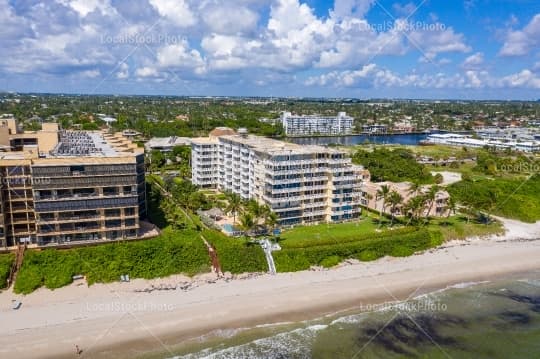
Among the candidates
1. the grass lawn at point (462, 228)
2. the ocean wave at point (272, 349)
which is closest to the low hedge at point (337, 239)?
the grass lawn at point (462, 228)

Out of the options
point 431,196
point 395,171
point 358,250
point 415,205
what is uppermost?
point 431,196

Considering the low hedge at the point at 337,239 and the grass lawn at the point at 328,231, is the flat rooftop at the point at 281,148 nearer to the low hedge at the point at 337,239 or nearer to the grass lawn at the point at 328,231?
the grass lawn at the point at 328,231

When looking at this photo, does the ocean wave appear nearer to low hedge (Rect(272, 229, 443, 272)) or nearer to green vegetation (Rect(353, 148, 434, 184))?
low hedge (Rect(272, 229, 443, 272))

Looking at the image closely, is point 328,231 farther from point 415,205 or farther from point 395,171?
point 395,171

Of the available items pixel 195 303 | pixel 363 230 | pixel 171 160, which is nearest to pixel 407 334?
pixel 195 303
